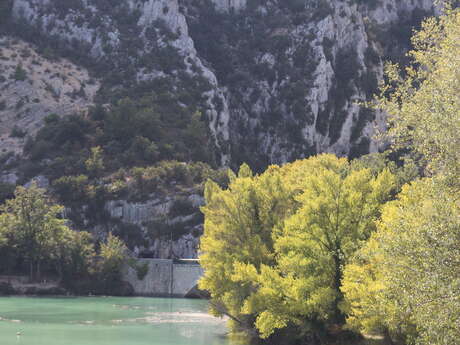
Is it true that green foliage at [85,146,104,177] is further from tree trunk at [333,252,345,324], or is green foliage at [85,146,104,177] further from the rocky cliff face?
tree trunk at [333,252,345,324]

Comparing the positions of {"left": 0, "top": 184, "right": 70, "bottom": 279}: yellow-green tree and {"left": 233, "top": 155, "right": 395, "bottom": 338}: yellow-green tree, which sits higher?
{"left": 0, "top": 184, "right": 70, "bottom": 279}: yellow-green tree

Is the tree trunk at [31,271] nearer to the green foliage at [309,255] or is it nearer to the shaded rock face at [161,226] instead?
the shaded rock face at [161,226]

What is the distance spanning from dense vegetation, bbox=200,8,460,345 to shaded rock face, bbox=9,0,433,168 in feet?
278

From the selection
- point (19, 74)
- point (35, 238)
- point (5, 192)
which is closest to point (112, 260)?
point (35, 238)

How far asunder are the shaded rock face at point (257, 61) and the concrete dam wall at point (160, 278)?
4440cm

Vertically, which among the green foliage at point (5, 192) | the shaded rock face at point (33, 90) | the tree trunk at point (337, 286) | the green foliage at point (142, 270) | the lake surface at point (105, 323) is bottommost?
the lake surface at point (105, 323)

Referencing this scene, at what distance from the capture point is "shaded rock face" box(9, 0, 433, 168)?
482ft

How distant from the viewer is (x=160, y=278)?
3898 inches

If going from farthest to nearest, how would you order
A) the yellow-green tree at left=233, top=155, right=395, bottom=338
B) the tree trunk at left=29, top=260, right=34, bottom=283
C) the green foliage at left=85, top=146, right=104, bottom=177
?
1. the green foliage at left=85, top=146, right=104, bottom=177
2. the tree trunk at left=29, top=260, right=34, bottom=283
3. the yellow-green tree at left=233, top=155, right=395, bottom=338

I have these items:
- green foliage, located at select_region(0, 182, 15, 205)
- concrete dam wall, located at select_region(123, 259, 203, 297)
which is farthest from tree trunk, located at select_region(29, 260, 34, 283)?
green foliage, located at select_region(0, 182, 15, 205)

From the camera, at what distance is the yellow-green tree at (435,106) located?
21.7 meters

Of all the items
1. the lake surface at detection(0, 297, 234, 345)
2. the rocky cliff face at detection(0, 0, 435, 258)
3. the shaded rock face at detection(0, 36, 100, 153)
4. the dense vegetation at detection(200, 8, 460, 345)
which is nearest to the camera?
the dense vegetation at detection(200, 8, 460, 345)

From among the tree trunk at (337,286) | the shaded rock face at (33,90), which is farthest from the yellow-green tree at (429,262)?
the shaded rock face at (33,90)

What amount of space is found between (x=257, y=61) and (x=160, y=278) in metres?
71.2
